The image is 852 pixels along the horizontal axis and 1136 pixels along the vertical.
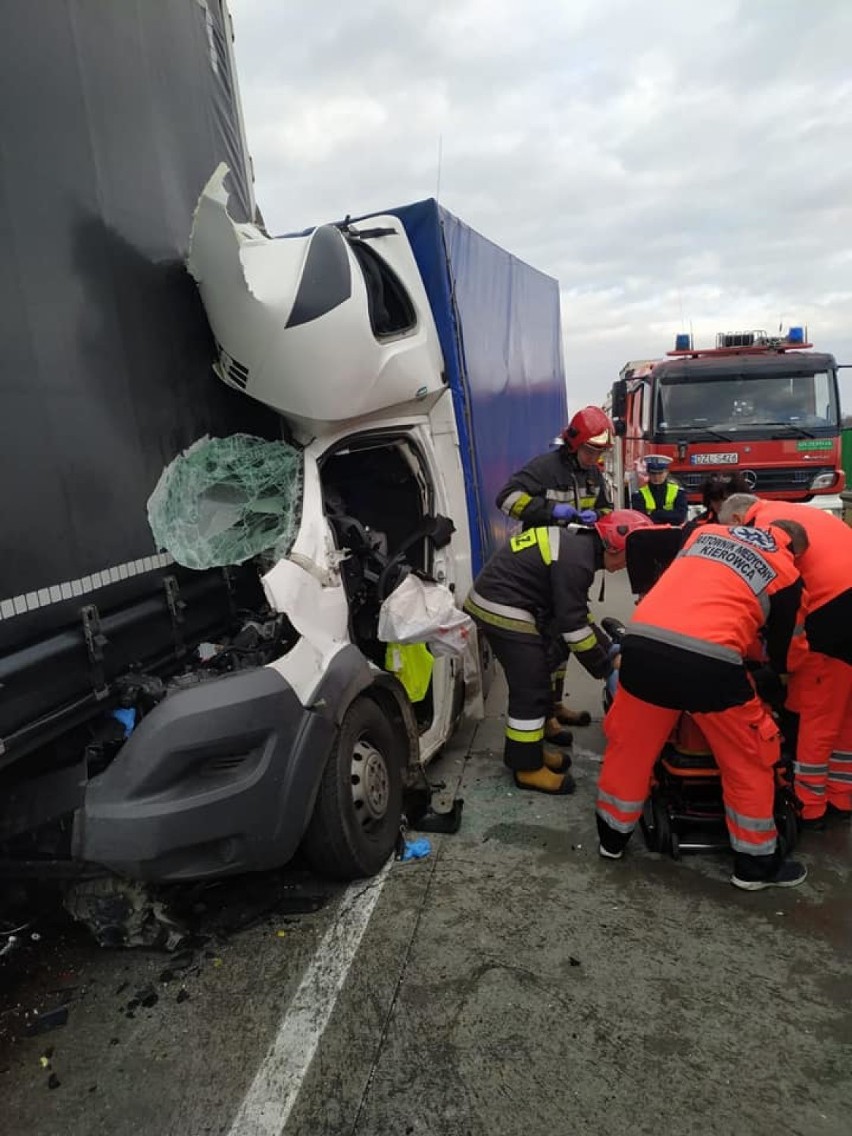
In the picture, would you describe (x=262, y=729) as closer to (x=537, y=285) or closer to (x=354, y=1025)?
(x=354, y=1025)

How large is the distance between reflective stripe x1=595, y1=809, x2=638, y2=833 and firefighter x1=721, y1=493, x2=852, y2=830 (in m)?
0.81

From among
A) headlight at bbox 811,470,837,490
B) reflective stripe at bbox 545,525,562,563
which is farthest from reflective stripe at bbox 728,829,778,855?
headlight at bbox 811,470,837,490

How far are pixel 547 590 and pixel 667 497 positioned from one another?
330 centimetres

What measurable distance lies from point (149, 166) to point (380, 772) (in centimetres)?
228

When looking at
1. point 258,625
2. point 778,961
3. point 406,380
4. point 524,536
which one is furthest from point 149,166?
point 778,961

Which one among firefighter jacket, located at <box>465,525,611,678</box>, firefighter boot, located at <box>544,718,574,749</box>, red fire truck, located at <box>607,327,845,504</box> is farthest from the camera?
red fire truck, located at <box>607,327,845,504</box>

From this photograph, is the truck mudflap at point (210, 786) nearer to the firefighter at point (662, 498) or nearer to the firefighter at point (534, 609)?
the firefighter at point (534, 609)

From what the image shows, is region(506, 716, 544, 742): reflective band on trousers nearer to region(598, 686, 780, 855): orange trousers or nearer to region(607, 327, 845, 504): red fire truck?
region(598, 686, 780, 855): orange trousers

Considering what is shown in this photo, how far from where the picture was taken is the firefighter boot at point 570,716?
4516 mm

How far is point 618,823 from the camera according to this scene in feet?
9.62

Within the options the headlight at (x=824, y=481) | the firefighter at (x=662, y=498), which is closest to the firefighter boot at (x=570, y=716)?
the firefighter at (x=662, y=498)

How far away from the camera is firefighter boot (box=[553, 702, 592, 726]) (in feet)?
14.8

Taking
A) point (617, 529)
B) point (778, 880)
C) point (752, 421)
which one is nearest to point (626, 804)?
point (778, 880)

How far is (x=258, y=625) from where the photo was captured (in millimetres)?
2648
